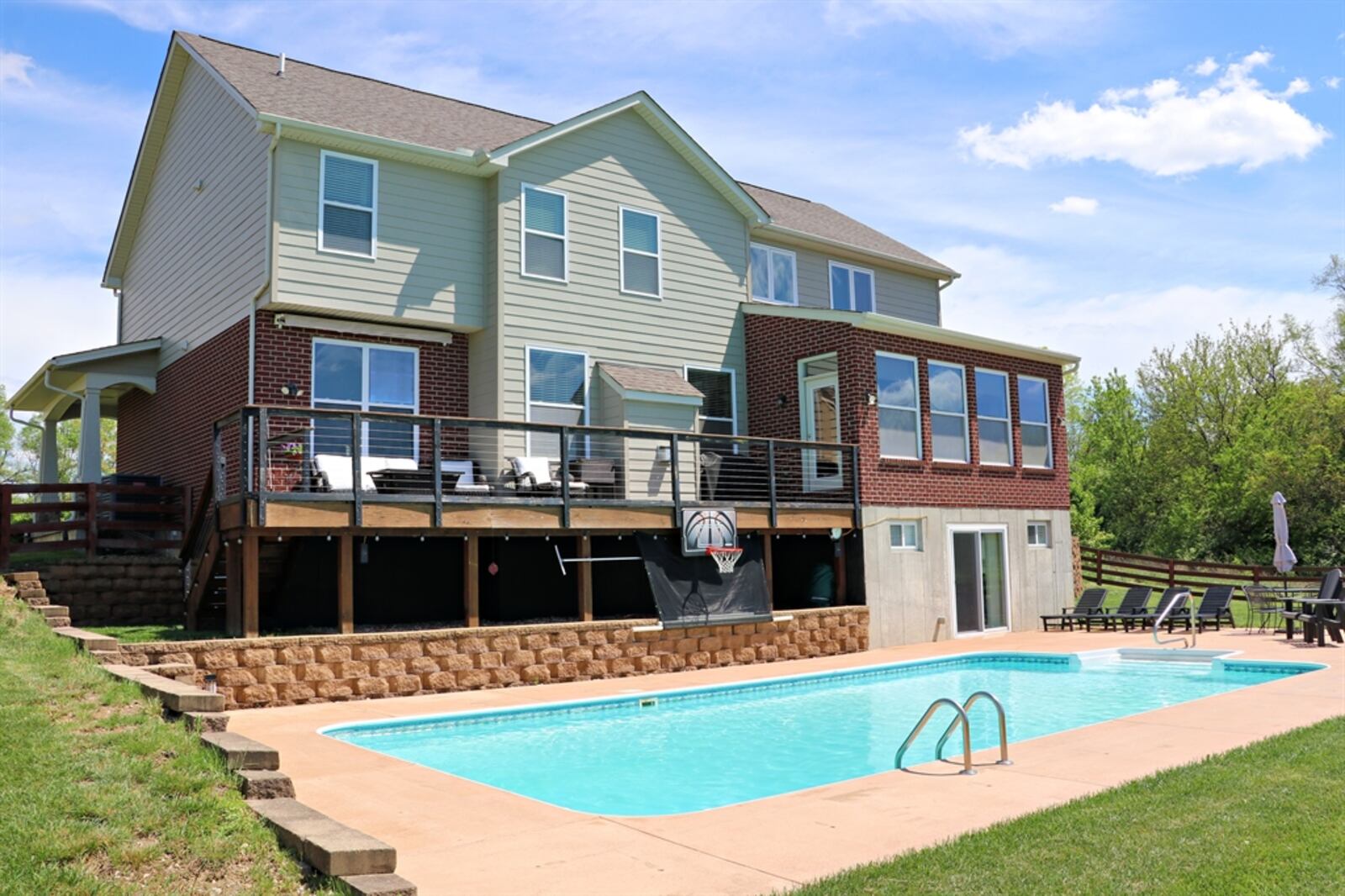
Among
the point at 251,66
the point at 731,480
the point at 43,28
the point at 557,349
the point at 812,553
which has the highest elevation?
the point at 251,66

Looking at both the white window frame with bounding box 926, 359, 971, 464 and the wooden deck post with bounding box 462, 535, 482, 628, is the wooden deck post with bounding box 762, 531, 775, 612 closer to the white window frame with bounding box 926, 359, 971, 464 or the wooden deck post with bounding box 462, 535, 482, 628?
the white window frame with bounding box 926, 359, 971, 464

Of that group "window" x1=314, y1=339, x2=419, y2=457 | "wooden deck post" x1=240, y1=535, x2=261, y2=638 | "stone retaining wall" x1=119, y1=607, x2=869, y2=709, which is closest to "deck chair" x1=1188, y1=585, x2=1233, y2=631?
"stone retaining wall" x1=119, y1=607, x2=869, y2=709

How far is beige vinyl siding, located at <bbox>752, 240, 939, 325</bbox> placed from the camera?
70.4 ft

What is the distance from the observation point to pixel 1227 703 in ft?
34.6

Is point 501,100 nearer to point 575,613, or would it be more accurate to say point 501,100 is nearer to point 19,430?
point 575,613

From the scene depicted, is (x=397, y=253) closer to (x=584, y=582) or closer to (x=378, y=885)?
(x=584, y=582)

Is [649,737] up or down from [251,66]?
down

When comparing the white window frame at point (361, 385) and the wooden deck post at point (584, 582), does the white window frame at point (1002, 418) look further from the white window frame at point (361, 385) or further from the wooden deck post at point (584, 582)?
the white window frame at point (361, 385)

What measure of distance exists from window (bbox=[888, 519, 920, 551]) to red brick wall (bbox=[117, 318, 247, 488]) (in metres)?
10.6

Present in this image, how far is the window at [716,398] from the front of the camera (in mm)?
18781

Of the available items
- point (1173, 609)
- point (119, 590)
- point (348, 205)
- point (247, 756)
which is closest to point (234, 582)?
point (119, 590)

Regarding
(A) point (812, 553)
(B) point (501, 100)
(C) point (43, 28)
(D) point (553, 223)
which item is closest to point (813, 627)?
(A) point (812, 553)

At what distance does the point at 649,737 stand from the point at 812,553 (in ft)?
27.5

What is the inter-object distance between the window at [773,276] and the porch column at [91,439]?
457 inches
